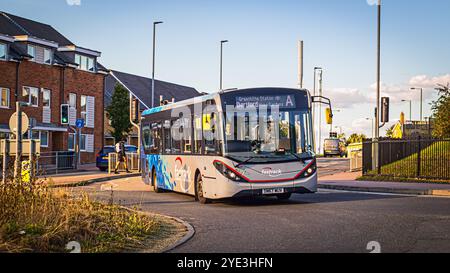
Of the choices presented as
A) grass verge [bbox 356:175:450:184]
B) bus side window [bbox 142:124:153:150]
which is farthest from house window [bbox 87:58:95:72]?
bus side window [bbox 142:124:153:150]

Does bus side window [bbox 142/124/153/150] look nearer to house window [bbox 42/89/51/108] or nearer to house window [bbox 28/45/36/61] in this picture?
house window [bbox 28/45/36/61]

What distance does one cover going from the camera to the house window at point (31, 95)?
4734 cm

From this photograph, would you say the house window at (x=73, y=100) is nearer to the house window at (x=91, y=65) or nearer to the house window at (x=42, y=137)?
the house window at (x=91, y=65)

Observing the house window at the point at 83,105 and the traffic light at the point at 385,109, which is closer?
the traffic light at the point at 385,109

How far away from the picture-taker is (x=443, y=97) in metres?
31.9

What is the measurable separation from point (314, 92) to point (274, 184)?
68.9 meters

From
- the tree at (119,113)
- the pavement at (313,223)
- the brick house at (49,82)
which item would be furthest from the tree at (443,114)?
the tree at (119,113)

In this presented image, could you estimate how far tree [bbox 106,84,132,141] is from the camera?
6328cm

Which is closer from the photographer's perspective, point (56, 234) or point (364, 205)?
point (56, 234)

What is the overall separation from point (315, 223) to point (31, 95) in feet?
128

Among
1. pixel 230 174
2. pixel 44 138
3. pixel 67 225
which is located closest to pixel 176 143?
pixel 230 174

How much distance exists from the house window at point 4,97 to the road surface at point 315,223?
28.5 meters

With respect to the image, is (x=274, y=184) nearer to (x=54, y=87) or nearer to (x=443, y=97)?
(x=443, y=97)
